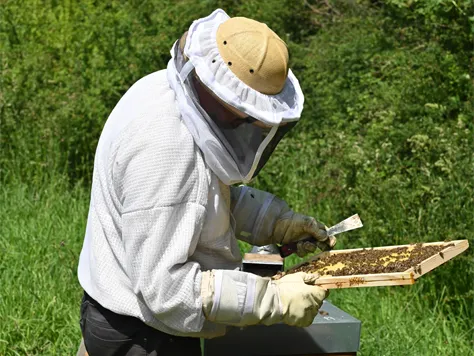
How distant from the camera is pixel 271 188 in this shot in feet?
19.7

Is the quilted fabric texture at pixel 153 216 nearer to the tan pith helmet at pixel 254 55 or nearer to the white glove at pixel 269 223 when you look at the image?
the tan pith helmet at pixel 254 55

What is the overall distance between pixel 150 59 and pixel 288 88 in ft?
14.0

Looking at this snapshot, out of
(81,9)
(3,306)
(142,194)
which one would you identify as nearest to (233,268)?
(142,194)

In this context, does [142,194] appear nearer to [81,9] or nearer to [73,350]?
[73,350]

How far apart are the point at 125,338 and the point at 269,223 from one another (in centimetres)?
79

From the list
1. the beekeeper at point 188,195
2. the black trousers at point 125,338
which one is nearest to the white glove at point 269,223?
the beekeeper at point 188,195

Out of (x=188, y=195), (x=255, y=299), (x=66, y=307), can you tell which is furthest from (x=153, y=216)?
(x=66, y=307)

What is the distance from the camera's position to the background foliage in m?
4.33

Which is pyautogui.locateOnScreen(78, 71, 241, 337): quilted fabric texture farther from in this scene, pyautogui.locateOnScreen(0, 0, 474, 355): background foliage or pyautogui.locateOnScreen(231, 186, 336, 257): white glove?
pyautogui.locateOnScreen(0, 0, 474, 355): background foliage

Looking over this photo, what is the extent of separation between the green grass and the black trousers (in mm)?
1495

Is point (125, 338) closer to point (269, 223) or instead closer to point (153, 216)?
point (153, 216)

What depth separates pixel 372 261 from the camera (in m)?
2.91

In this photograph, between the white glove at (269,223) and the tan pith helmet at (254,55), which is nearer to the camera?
the tan pith helmet at (254,55)

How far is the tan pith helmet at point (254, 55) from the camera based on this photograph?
2328mm
